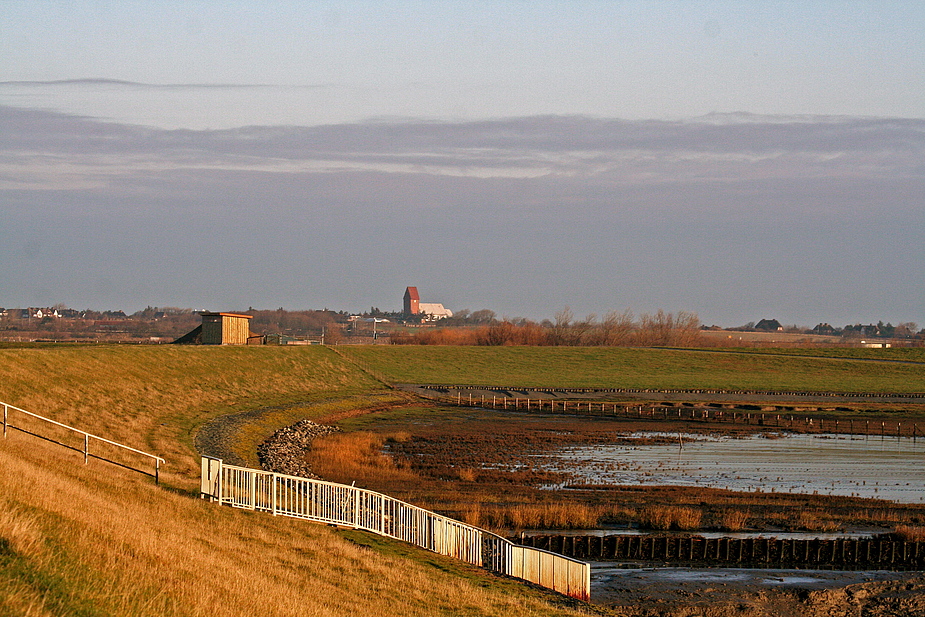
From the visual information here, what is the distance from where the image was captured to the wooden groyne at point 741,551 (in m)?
24.5

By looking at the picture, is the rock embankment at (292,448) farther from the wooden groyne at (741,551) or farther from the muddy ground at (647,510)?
the wooden groyne at (741,551)

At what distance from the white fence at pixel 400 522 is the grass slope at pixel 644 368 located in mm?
60328

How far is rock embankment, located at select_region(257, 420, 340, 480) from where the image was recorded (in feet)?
120

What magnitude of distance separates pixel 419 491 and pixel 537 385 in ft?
164

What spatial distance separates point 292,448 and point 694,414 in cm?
3378

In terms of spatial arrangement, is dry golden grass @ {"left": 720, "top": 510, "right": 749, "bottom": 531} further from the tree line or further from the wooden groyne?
the tree line

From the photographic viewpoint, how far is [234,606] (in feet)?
39.5

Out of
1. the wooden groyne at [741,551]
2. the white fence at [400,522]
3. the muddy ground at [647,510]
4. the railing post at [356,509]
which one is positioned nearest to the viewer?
the white fence at [400,522]

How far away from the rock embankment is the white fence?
1140cm

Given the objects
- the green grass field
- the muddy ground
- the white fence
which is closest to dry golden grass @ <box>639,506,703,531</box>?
the muddy ground

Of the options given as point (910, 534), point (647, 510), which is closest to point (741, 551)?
point (647, 510)

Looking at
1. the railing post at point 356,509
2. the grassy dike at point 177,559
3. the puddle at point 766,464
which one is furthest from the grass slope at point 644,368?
the railing post at point 356,509

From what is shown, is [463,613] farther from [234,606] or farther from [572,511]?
[572,511]

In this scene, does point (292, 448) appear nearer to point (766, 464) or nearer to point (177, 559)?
point (766, 464)
